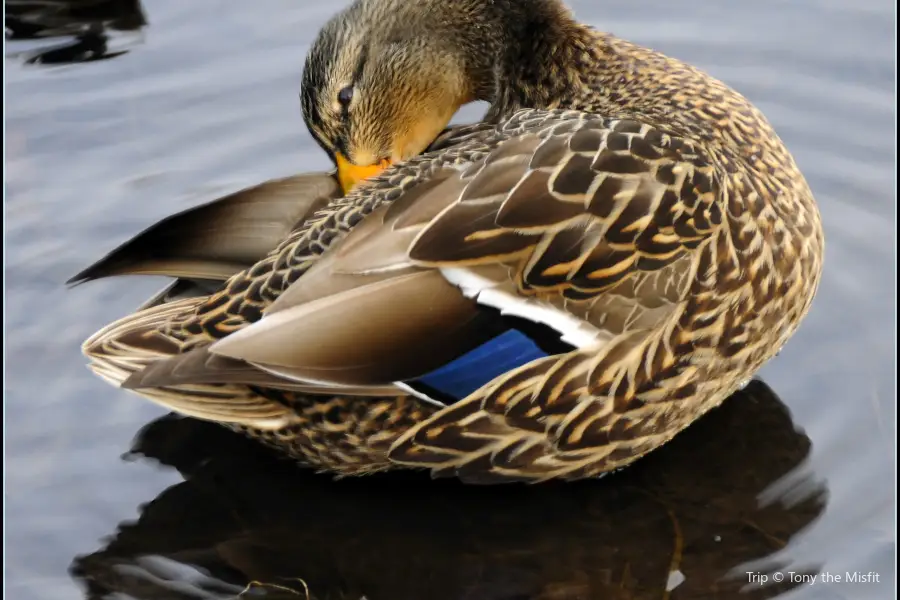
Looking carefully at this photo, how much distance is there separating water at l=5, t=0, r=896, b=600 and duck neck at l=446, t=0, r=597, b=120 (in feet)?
3.89

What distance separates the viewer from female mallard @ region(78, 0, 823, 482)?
166 inches

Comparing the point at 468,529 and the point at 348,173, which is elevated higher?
the point at 348,173

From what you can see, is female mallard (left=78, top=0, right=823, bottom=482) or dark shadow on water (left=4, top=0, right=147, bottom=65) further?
dark shadow on water (left=4, top=0, right=147, bottom=65)

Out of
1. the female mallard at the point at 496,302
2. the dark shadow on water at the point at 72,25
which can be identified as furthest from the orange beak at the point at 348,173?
the dark shadow on water at the point at 72,25

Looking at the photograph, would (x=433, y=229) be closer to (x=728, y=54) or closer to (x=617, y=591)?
(x=617, y=591)

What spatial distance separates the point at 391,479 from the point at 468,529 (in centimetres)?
34

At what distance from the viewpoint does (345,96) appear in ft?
17.1

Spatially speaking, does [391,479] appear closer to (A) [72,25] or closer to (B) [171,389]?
(B) [171,389]

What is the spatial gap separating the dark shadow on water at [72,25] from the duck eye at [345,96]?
2325mm

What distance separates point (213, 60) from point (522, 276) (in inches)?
129

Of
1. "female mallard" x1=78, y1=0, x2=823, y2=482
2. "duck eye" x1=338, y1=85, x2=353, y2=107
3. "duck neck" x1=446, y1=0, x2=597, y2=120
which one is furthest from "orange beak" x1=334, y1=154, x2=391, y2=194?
"duck neck" x1=446, y1=0, x2=597, y2=120

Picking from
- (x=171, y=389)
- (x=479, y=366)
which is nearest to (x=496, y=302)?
(x=479, y=366)

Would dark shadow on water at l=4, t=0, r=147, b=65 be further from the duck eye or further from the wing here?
the wing

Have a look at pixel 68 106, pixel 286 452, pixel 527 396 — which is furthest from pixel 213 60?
pixel 527 396
